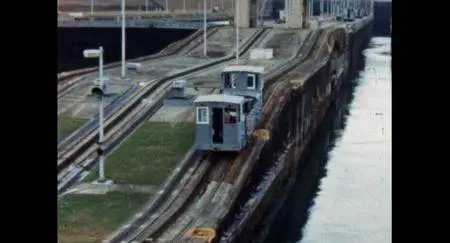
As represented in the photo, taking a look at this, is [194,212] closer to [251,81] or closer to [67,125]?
[67,125]

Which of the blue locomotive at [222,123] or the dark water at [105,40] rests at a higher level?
the dark water at [105,40]

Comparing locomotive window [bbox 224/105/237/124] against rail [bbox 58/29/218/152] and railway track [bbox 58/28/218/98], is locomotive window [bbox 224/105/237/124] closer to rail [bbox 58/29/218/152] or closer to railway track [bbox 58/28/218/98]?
rail [bbox 58/29/218/152]

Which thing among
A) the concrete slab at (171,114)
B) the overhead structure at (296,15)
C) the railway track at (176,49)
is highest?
the overhead structure at (296,15)

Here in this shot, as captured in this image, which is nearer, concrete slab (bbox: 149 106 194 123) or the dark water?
concrete slab (bbox: 149 106 194 123)

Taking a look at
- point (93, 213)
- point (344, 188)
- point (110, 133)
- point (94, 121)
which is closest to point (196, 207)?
point (93, 213)

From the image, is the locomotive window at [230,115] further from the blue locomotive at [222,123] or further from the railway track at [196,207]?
the railway track at [196,207]

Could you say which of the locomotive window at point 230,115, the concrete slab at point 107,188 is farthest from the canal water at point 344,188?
the concrete slab at point 107,188

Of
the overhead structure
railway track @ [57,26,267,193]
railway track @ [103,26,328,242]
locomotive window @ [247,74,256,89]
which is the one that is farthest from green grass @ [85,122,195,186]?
the overhead structure
